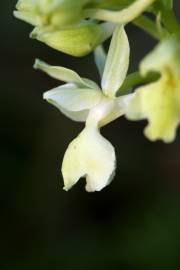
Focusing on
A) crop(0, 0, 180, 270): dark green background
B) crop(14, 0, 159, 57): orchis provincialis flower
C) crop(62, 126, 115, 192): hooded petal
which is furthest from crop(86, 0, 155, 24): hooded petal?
crop(0, 0, 180, 270): dark green background

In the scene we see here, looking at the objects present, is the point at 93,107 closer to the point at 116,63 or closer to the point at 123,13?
the point at 116,63

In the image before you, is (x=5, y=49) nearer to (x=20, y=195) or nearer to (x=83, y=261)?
(x=20, y=195)

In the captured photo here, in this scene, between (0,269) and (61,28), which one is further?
(0,269)

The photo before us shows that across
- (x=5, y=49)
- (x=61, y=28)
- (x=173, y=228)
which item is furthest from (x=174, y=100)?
(x=5, y=49)

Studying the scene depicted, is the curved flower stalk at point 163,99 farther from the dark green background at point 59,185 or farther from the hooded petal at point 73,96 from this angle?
the dark green background at point 59,185

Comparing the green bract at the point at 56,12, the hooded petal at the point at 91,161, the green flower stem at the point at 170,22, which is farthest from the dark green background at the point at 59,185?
the green bract at the point at 56,12

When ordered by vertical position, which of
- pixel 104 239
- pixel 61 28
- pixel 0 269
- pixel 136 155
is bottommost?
pixel 0 269

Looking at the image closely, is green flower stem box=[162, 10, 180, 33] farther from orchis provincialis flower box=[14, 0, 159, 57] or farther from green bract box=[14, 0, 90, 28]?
green bract box=[14, 0, 90, 28]
